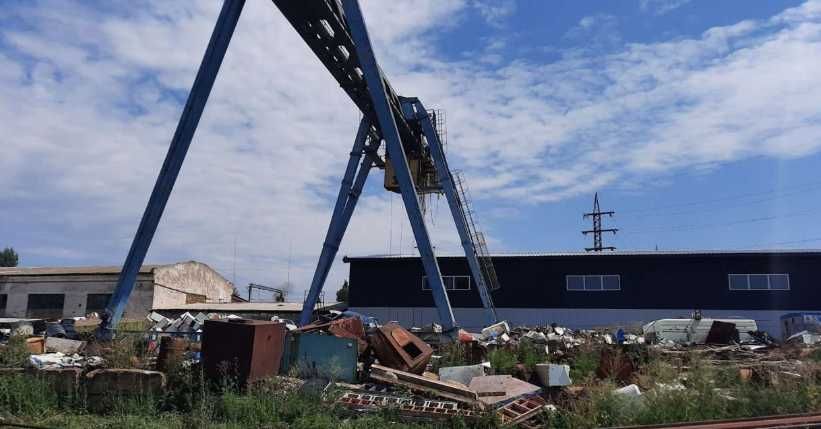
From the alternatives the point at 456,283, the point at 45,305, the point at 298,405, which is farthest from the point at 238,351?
the point at 45,305

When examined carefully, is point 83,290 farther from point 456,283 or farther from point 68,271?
point 456,283

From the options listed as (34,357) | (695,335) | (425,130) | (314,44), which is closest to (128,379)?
(34,357)

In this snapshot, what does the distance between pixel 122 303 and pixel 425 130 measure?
29.4 feet

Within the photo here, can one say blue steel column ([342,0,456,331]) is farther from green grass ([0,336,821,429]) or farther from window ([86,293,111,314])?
window ([86,293,111,314])

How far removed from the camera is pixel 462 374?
7844 mm

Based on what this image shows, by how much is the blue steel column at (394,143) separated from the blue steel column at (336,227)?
148 inches

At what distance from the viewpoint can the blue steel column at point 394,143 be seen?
1255 cm

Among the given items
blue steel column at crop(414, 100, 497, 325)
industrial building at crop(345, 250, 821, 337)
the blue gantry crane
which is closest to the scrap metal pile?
the blue gantry crane

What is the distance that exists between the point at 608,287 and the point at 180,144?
18373 mm

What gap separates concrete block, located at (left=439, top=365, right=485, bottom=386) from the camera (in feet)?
25.6

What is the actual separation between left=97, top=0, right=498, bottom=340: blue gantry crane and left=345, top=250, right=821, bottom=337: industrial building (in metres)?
5.18

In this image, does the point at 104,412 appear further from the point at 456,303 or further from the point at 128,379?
the point at 456,303

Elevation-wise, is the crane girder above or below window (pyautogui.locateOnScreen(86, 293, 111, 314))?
above

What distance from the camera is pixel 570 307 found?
24.0 metres
